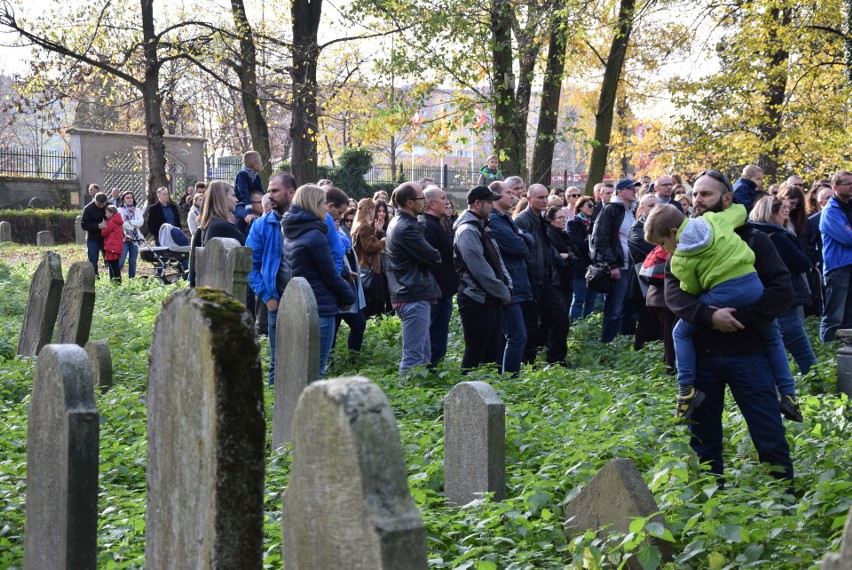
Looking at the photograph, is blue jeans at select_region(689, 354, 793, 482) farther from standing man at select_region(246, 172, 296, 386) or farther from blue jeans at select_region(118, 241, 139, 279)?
blue jeans at select_region(118, 241, 139, 279)

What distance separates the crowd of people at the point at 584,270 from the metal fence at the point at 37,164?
27.3m

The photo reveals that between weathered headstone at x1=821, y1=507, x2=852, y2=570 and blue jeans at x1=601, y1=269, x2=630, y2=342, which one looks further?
blue jeans at x1=601, y1=269, x2=630, y2=342

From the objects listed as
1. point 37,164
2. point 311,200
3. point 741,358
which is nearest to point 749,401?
point 741,358

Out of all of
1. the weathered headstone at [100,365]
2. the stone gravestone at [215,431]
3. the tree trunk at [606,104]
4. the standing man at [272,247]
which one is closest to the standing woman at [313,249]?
the standing man at [272,247]

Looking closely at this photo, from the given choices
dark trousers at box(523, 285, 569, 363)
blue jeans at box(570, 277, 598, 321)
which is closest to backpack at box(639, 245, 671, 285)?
dark trousers at box(523, 285, 569, 363)

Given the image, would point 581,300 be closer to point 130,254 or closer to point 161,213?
point 161,213

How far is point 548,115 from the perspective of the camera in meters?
20.7

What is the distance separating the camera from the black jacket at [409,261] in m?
A: 9.19

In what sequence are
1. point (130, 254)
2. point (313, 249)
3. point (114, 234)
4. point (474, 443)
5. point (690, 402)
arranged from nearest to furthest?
point (474, 443) < point (690, 402) < point (313, 249) < point (114, 234) < point (130, 254)

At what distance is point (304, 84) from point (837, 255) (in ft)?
40.7

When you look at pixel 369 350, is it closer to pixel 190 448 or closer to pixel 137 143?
pixel 190 448

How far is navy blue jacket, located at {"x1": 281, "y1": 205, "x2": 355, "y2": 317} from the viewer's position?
8.33 meters

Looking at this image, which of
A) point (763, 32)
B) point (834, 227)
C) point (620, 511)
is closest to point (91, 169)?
point (763, 32)

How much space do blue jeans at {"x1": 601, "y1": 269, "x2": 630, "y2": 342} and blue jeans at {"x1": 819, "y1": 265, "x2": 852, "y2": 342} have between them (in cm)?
242
